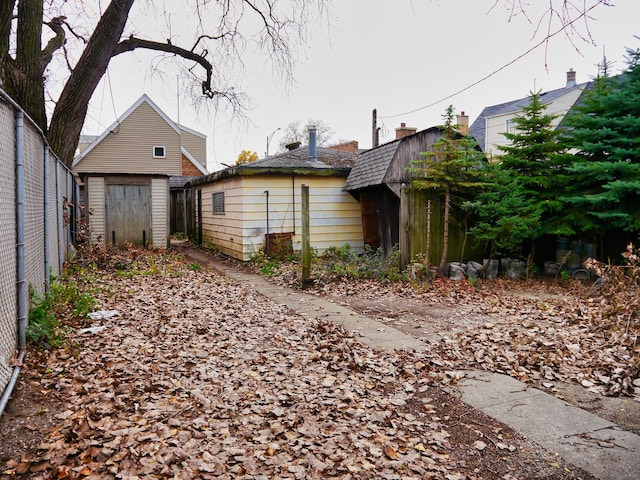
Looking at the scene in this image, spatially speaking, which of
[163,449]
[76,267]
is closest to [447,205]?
[76,267]

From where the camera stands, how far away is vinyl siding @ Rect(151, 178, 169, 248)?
49.5ft

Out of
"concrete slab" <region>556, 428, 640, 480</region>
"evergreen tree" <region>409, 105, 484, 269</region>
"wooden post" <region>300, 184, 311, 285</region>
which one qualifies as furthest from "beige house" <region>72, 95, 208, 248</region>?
"concrete slab" <region>556, 428, 640, 480</region>

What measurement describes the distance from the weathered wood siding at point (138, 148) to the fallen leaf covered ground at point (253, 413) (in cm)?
2147

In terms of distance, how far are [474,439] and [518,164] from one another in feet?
28.2

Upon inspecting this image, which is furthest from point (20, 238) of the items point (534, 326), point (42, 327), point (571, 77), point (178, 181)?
point (571, 77)

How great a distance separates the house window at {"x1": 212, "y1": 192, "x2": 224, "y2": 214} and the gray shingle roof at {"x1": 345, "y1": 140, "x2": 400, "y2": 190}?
4.06 m

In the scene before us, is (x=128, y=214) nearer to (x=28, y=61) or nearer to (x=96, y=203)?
(x=96, y=203)

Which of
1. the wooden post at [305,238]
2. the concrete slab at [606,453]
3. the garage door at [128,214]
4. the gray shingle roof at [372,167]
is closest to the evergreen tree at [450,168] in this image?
the gray shingle roof at [372,167]

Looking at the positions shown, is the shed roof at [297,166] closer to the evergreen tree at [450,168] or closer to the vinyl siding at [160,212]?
the vinyl siding at [160,212]

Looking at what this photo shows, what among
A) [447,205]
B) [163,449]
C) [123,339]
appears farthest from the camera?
[447,205]

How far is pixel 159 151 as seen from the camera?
26.4 metres

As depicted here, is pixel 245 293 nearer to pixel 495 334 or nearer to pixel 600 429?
pixel 495 334

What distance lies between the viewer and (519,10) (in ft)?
11.6

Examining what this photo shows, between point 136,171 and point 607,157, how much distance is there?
22690 mm
